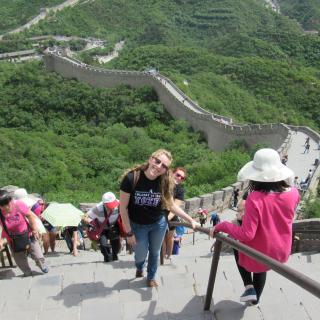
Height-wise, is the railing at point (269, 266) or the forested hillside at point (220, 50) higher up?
the forested hillside at point (220, 50)

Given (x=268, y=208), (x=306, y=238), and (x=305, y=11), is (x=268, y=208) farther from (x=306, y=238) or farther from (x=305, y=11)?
(x=305, y=11)

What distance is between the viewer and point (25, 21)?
92750mm

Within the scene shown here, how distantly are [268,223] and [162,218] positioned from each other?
123 cm

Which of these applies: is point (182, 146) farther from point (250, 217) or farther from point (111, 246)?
point (250, 217)

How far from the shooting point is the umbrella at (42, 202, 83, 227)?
7.46 meters

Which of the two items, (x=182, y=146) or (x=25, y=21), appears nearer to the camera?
(x=182, y=146)

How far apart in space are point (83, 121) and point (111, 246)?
25965 millimetres

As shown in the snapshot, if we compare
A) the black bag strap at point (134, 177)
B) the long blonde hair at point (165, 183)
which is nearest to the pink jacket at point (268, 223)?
the long blonde hair at point (165, 183)

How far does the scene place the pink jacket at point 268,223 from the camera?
354cm

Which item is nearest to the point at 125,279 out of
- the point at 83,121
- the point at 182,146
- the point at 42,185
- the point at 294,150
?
the point at 42,185

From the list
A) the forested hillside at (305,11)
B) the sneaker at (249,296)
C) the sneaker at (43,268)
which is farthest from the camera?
the forested hillside at (305,11)

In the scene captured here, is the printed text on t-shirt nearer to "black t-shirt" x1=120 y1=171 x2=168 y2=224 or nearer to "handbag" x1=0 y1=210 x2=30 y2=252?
"black t-shirt" x1=120 y1=171 x2=168 y2=224

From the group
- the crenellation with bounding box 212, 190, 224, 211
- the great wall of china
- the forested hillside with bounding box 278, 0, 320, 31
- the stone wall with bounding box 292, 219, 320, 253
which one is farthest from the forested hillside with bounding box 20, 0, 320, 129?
the stone wall with bounding box 292, 219, 320, 253

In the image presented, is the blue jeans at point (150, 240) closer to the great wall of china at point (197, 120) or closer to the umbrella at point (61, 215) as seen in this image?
the umbrella at point (61, 215)
